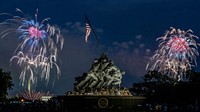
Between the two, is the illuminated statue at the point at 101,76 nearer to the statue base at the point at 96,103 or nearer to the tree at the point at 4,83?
the statue base at the point at 96,103

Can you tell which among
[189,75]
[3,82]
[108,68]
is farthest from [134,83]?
[108,68]

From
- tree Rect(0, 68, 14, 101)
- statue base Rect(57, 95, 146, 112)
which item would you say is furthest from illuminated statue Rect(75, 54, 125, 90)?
tree Rect(0, 68, 14, 101)

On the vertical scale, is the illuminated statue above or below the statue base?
above

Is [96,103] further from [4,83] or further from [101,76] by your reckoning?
[4,83]

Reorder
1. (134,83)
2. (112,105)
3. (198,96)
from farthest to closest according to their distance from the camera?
1. (134,83)
2. (198,96)
3. (112,105)

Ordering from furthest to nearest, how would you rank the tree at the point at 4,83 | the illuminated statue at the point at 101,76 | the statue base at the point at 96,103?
the tree at the point at 4,83 < the illuminated statue at the point at 101,76 < the statue base at the point at 96,103

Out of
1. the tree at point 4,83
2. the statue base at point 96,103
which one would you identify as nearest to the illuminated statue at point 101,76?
the statue base at point 96,103

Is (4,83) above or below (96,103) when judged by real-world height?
above

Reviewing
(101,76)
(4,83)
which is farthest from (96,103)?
(4,83)

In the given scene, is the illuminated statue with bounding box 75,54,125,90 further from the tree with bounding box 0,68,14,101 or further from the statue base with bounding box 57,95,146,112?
the tree with bounding box 0,68,14,101

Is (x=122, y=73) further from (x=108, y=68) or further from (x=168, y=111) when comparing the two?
(x=168, y=111)

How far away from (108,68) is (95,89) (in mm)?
3247

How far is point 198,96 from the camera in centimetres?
6806

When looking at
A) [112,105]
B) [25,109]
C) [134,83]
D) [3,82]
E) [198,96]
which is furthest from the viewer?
[134,83]
